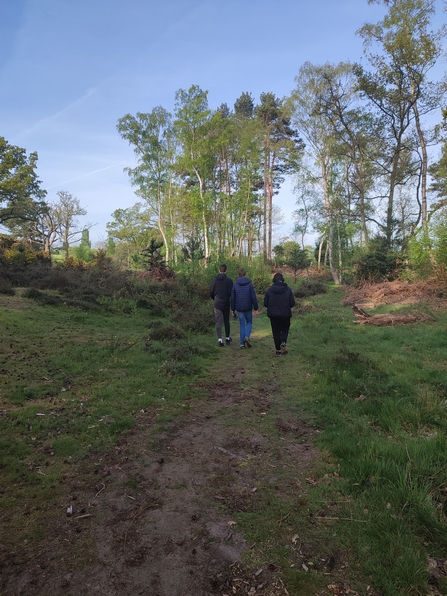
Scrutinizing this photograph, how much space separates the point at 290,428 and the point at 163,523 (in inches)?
86.6

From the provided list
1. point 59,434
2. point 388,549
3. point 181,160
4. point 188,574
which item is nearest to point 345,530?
point 388,549

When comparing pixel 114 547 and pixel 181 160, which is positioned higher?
pixel 181 160

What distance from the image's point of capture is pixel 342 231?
1404 inches

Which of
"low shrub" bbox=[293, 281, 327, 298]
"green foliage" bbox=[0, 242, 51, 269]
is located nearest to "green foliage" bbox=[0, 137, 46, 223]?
"green foliage" bbox=[0, 242, 51, 269]

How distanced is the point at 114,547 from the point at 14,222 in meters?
48.9

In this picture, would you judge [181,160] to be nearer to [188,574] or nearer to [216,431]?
[216,431]

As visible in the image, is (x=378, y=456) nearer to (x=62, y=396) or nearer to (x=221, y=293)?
(x=62, y=396)

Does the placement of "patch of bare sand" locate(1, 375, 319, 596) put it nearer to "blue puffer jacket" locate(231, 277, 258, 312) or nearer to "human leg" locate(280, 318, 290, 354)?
"human leg" locate(280, 318, 290, 354)

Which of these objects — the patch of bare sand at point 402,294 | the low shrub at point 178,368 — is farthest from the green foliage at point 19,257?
the patch of bare sand at point 402,294

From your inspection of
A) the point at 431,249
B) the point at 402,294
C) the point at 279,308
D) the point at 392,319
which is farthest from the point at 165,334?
the point at 431,249

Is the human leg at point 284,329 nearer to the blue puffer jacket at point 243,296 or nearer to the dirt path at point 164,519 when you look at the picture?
the blue puffer jacket at point 243,296

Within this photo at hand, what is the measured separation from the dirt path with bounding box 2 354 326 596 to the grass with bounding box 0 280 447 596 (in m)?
0.08

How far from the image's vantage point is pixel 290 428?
4320 millimetres

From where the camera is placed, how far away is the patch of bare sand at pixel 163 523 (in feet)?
6.67
